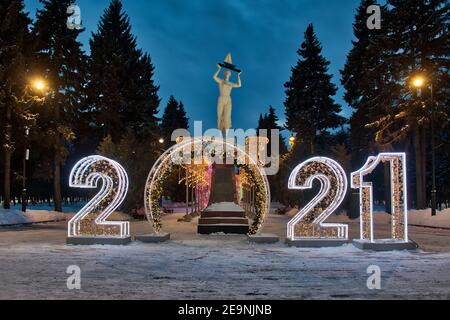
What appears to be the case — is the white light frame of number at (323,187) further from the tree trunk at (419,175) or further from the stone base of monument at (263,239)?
the tree trunk at (419,175)

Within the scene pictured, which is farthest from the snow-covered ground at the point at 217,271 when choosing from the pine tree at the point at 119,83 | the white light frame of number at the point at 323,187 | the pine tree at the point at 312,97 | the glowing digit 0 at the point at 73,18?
the pine tree at the point at 312,97

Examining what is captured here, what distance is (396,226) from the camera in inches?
668

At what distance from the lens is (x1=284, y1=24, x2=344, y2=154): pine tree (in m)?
54.4

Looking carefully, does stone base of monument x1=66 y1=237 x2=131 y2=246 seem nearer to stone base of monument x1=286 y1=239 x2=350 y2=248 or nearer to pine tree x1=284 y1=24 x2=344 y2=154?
stone base of monument x1=286 y1=239 x2=350 y2=248

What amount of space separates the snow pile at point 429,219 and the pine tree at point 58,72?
85.8 ft

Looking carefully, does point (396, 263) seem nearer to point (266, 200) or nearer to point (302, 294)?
point (302, 294)

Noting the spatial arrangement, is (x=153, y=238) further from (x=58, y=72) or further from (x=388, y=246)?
(x=58, y=72)

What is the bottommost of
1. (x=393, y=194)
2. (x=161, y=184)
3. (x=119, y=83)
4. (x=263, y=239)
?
(x=263, y=239)

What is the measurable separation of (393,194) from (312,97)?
3923cm

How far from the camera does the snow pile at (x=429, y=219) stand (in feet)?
90.5

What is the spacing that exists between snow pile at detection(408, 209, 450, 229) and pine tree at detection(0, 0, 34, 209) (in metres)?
26.6

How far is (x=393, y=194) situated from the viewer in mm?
16750

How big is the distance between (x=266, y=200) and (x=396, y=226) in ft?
16.8

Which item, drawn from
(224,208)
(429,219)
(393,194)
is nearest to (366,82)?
(429,219)
